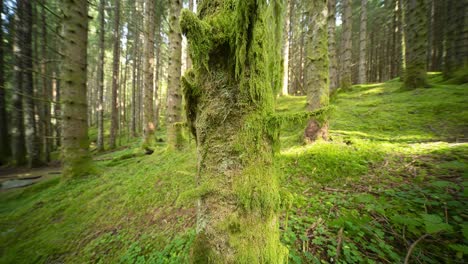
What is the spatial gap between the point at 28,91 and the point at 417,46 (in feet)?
55.9

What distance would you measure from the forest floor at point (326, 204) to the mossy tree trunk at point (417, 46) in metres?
2.05

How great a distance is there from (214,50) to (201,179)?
0.95 metres

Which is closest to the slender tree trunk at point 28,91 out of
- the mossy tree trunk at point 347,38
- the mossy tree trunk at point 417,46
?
the mossy tree trunk at point 347,38

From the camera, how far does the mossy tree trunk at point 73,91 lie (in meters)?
5.09

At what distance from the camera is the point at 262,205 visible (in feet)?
4.11

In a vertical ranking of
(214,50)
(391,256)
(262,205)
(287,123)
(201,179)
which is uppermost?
(214,50)

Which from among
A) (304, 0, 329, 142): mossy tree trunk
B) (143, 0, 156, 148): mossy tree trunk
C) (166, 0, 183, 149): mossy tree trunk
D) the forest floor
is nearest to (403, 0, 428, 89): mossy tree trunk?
the forest floor

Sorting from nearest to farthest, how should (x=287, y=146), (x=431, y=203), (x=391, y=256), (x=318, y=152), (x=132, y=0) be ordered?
(x=391, y=256)
(x=431, y=203)
(x=318, y=152)
(x=287, y=146)
(x=132, y=0)

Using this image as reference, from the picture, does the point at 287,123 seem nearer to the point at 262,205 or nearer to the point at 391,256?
the point at 262,205

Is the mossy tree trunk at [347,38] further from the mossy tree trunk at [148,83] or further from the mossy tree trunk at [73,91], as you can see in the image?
the mossy tree trunk at [73,91]

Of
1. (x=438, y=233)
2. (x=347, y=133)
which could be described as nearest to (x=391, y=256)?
(x=438, y=233)

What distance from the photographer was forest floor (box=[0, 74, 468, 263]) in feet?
6.14

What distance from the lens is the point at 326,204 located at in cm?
251

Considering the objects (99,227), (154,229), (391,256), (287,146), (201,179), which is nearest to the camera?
(201,179)
